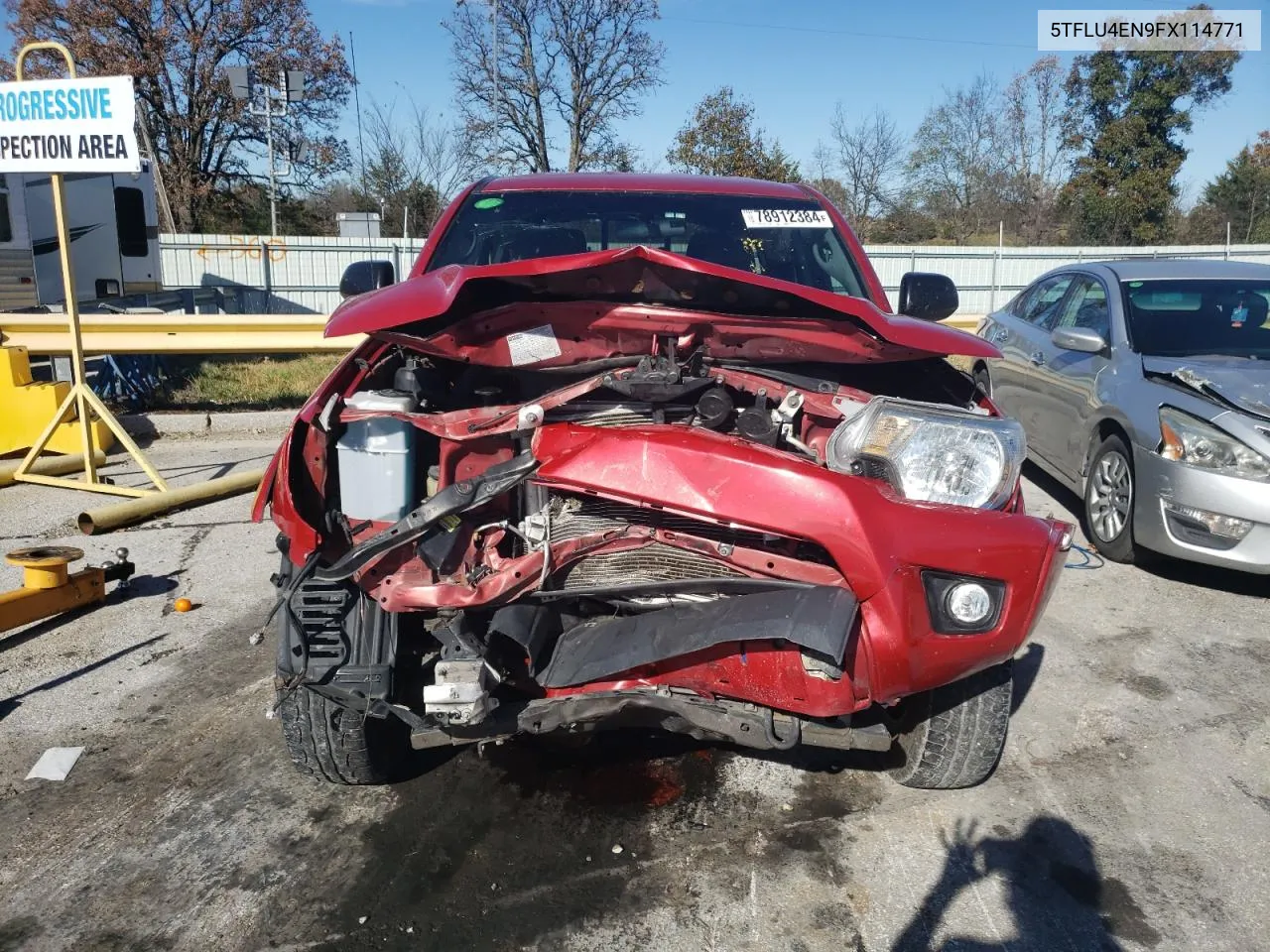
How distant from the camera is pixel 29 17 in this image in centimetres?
2367

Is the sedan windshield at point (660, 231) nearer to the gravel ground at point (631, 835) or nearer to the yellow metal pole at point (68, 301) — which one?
the gravel ground at point (631, 835)

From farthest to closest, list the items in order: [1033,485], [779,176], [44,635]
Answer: [779,176]
[1033,485]
[44,635]

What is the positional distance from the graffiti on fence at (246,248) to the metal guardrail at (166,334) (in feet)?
32.0

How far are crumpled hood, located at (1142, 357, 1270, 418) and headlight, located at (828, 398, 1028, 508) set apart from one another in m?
2.68

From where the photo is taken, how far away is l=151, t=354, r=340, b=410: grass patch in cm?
932

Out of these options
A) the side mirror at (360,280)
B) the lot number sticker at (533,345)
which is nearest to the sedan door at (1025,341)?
the side mirror at (360,280)

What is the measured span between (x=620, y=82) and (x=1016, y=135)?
49.1ft

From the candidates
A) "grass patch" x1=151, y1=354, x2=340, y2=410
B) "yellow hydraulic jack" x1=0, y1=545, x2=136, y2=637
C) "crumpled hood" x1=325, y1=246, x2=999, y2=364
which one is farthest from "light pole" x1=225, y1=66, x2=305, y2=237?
"crumpled hood" x1=325, y1=246, x2=999, y2=364

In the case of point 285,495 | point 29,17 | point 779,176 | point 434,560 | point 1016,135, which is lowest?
point 434,560

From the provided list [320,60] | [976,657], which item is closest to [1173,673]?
[976,657]

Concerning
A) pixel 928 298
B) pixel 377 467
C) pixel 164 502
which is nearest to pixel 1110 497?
pixel 928 298

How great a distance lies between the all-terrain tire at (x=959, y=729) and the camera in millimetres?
2676

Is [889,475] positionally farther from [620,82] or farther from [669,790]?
[620,82]

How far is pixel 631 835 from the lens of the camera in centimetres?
268
